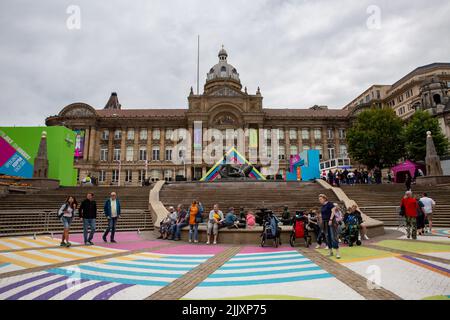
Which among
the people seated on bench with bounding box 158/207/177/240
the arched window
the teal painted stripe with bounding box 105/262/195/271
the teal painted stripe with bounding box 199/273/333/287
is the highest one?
the arched window

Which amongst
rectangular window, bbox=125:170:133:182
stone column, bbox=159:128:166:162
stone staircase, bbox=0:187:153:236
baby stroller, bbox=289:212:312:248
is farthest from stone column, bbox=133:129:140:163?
baby stroller, bbox=289:212:312:248

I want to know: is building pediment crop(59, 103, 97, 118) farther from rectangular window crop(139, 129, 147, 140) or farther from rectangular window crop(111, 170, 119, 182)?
rectangular window crop(111, 170, 119, 182)

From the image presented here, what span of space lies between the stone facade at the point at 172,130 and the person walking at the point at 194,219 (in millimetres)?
41343

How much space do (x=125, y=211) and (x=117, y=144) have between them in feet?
152

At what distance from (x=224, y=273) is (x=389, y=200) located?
1775 centimetres

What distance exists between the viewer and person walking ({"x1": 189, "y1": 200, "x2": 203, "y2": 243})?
10.3 metres

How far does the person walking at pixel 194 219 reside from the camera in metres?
10.3

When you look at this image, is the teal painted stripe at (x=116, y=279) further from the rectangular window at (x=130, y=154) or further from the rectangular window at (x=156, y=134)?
the rectangular window at (x=130, y=154)

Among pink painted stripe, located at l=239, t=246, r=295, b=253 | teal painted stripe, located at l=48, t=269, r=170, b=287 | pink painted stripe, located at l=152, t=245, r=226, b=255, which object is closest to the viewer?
teal painted stripe, located at l=48, t=269, r=170, b=287

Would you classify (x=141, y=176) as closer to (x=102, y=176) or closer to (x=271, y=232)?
(x=102, y=176)

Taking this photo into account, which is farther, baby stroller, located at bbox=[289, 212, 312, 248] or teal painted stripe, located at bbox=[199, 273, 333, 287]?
baby stroller, located at bbox=[289, 212, 312, 248]

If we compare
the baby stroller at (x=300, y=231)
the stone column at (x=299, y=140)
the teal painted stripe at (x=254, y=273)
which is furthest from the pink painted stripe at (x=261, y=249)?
the stone column at (x=299, y=140)

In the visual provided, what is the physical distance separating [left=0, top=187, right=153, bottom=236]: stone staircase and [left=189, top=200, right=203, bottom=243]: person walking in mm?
5356

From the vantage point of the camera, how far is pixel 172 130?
189ft
